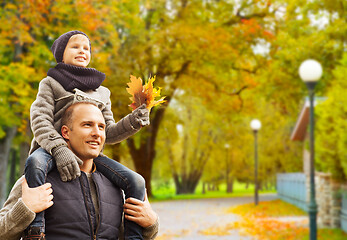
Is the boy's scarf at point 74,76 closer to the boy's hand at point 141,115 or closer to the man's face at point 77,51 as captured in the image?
the man's face at point 77,51

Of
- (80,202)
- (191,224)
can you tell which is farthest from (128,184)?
(191,224)

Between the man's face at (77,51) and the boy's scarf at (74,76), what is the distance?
0.16 feet

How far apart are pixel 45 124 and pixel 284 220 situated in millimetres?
16584

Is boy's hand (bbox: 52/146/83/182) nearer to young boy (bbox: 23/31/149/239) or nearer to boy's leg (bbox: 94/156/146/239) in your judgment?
young boy (bbox: 23/31/149/239)

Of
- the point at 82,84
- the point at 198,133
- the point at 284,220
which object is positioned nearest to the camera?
the point at 82,84

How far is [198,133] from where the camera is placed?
142 feet

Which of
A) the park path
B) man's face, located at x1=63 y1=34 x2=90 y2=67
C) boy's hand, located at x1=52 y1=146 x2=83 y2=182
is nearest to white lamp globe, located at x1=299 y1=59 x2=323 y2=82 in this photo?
the park path

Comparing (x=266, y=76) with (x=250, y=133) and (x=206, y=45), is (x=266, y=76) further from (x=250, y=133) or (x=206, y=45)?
(x=250, y=133)

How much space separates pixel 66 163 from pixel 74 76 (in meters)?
0.56

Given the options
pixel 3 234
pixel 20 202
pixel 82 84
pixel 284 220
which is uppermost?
pixel 82 84

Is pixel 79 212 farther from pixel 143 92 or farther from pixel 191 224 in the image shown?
pixel 191 224

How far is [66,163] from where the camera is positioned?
7.95ft

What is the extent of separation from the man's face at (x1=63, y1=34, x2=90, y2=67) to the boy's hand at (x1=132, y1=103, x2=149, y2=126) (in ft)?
1.35

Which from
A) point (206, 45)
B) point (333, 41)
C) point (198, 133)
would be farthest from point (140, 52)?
point (198, 133)
